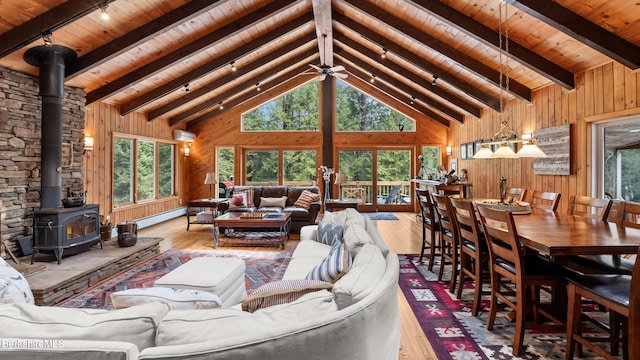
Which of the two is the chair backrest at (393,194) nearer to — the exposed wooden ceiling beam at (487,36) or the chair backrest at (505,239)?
the exposed wooden ceiling beam at (487,36)

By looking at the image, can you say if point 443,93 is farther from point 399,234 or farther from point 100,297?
point 100,297

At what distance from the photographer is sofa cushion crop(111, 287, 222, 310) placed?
1.65 meters

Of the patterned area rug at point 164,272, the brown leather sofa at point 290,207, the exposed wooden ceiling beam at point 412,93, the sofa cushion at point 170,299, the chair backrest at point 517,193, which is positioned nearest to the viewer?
the sofa cushion at point 170,299

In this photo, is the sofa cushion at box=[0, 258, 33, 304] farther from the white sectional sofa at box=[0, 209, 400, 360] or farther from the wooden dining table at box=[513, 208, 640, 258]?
the wooden dining table at box=[513, 208, 640, 258]

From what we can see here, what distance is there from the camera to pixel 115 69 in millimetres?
5527

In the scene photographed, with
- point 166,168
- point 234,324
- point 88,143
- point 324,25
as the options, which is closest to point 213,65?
point 324,25

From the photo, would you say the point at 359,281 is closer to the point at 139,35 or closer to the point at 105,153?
the point at 139,35

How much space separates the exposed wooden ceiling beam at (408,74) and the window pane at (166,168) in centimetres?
521

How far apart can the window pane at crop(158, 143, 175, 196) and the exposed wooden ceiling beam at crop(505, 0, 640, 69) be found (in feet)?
26.9

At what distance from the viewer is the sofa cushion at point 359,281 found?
1.40 meters

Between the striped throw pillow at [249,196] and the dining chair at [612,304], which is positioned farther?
the striped throw pillow at [249,196]

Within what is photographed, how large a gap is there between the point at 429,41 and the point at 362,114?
4.91m

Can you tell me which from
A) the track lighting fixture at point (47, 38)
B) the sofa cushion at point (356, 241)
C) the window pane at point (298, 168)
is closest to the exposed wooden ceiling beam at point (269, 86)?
the window pane at point (298, 168)

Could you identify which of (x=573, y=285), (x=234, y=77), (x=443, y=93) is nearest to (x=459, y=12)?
(x=443, y=93)
